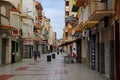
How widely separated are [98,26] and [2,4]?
48.6 feet

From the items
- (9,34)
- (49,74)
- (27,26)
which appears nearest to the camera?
(49,74)

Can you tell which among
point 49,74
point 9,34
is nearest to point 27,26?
point 9,34

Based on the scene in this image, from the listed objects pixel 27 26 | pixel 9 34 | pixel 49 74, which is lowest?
pixel 49 74

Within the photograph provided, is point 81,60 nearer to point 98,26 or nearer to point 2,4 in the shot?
point 2,4

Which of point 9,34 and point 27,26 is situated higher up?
point 27,26

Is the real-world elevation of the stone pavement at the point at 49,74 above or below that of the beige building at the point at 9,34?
below

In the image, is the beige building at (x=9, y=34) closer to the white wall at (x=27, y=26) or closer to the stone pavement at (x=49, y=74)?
the stone pavement at (x=49, y=74)

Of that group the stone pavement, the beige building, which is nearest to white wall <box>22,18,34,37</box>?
the beige building

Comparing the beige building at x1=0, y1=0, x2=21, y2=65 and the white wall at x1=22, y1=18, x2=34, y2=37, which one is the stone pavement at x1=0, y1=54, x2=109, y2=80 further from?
the white wall at x1=22, y1=18, x2=34, y2=37

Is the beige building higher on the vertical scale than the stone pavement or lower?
higher

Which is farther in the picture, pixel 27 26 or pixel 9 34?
pixel 27 26

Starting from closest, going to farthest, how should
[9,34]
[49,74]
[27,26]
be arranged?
[49,74] → [9,34] → [27,26]

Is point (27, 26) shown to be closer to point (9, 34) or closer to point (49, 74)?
point (9, 34)

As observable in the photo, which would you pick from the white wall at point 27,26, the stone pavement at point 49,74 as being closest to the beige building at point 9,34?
the stone pavement at point 49,74
